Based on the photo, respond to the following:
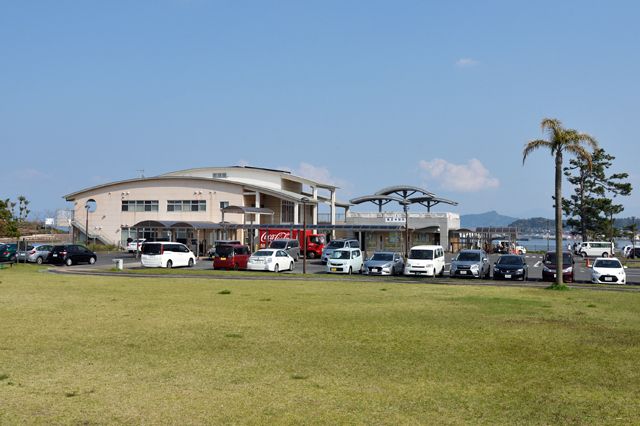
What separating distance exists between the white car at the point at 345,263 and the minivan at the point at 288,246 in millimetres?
10301

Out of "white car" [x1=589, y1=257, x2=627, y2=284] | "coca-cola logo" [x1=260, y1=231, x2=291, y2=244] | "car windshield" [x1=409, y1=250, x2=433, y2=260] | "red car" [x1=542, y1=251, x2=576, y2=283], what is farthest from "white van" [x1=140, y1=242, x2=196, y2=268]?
"white car" [x1=589, y1=257, x2=627, y2=284]

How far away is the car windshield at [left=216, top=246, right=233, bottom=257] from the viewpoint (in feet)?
111

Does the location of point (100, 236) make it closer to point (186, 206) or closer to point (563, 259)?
point (186, 206)

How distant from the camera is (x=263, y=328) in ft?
37.8

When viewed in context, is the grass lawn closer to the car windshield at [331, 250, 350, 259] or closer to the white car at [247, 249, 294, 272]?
the white car at [247, 249, 294, 272]

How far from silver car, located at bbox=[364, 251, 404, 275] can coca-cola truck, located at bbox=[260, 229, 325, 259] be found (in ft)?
52.4

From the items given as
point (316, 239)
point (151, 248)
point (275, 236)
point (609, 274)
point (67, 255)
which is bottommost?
point (609, 274)

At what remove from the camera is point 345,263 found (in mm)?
31500

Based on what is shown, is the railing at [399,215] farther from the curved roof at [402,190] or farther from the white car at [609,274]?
the white car at [609,274]

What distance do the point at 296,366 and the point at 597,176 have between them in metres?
74.4

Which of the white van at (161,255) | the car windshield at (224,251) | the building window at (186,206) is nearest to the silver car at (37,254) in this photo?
the white van at (161,255)

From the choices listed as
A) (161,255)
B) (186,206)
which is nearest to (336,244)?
(161,255)

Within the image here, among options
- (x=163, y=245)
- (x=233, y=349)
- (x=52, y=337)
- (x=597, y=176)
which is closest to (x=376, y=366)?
(x=233, y=349)

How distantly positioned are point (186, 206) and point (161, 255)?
3122 centimetres
